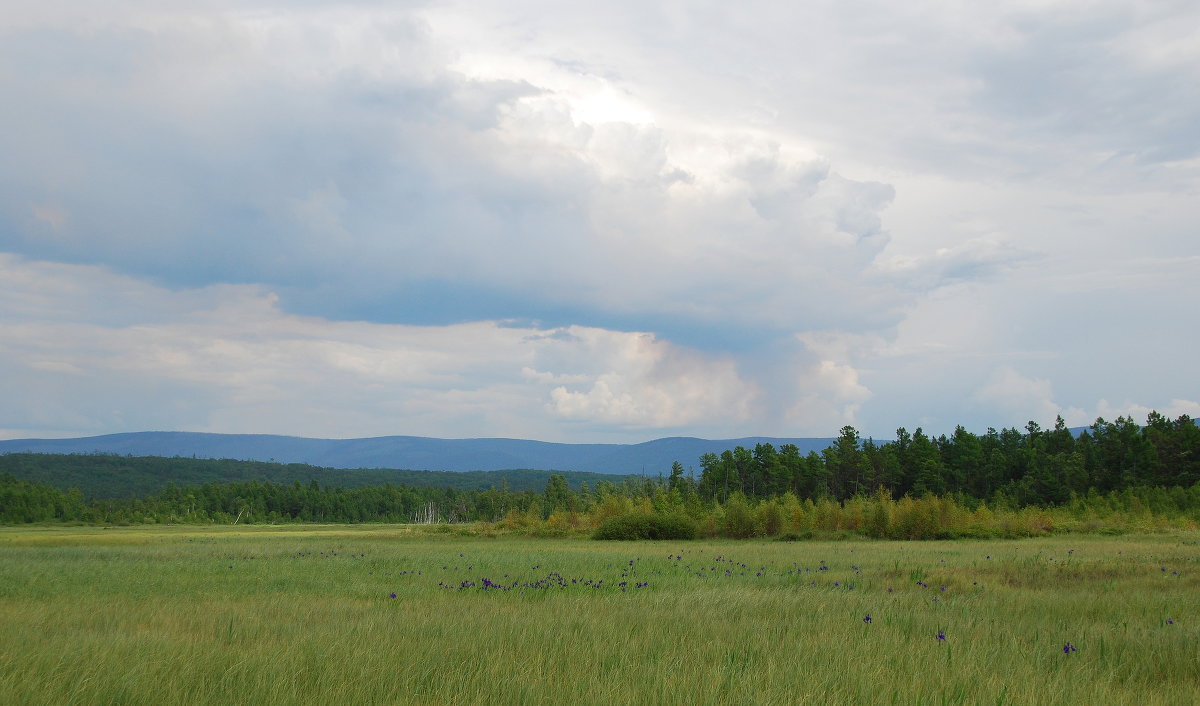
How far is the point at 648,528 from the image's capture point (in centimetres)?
5384

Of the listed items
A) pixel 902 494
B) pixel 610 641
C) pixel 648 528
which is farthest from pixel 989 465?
pixel 610 641

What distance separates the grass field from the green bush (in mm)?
37155

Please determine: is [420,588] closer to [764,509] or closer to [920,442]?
[764,509]

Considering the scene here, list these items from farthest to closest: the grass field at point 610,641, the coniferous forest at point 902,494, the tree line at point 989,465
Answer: the tree line at point 989,465
the coniferous forest at point 902,494
the grass field at point 610,641

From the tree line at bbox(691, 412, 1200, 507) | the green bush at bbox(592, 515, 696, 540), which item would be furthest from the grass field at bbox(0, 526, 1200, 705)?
the tree line at bbox(691, 412, 1200, 507)

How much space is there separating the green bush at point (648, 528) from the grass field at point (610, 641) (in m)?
37.2

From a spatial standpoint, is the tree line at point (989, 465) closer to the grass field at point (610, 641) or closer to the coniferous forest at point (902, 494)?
the coniferous forest at point (902, 494)

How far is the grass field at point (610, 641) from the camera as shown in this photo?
259 inches

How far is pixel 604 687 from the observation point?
6.60 m

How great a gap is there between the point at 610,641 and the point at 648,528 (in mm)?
46052

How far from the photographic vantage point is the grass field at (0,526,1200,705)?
6578mm

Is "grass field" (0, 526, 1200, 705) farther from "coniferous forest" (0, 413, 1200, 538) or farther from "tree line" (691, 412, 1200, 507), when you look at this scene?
"tree line" (691, 412, 1200, 507)

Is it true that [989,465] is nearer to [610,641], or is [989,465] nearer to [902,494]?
[902,494]

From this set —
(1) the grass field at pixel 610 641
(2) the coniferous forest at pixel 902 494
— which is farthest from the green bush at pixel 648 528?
(1) the grass field at pixel 610 641
